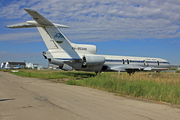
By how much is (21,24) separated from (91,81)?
30.1ft

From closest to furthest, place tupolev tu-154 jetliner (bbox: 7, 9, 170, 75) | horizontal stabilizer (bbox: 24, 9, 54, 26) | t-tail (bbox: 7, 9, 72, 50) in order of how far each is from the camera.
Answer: horizontal stabilizer (bbox: 24, 9, 54, 26)
t-tail (bbox: 7, 9, 72, 50)
tupolev tu-154 jetliner (bbox: 7, 9, 170, 75)

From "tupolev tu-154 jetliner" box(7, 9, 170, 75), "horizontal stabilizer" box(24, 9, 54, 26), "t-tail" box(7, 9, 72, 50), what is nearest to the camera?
"horizontal stabilizer" box(24, 9, 54, 26)

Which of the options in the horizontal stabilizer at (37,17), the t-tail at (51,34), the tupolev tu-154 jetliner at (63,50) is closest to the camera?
the horizontal stabilizer at (37,17)

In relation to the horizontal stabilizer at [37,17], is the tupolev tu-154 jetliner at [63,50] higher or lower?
lower

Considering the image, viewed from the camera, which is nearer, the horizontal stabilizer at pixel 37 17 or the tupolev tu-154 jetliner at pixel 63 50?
the horizontal stabilizer at pixel 37 17

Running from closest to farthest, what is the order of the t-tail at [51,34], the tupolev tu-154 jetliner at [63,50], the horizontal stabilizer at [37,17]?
the horizontal stabilizer at [37,17], the t-tail at [51,34], the tupolev tu-154 jetliner at [63,50]

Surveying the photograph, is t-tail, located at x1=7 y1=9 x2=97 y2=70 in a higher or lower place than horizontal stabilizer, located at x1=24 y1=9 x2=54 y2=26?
lower

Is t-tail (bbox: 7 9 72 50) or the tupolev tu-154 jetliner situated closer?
t-tail (bbox: 7 9 72 50)

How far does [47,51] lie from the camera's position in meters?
19.7

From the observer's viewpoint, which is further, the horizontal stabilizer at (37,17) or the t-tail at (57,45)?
the t-tail at (57,45)

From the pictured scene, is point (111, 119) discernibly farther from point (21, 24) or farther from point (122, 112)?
point (21, 24)

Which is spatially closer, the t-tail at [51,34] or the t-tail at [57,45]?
the t-tail at [51,34]

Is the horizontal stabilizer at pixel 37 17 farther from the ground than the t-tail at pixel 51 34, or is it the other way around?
the horizontal stabilizer at pixel 37 17

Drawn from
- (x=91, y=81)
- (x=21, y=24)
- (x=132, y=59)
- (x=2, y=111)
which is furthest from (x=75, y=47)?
(x=2, y=111)
